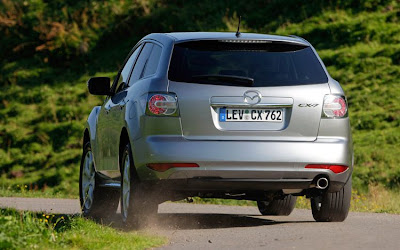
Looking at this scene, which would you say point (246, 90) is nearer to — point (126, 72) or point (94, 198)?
point (126, 72)

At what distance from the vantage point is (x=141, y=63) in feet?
35.7

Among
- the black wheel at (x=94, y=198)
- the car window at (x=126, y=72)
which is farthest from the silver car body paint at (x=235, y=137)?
the black wheel at (x=94, y=198)

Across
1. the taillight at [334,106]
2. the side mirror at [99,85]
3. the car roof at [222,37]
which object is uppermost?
the car roof at [222,37]

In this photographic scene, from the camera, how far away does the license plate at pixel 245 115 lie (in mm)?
9484

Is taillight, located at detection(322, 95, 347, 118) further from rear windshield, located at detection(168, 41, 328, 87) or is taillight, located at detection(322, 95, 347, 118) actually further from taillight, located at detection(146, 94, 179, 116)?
taillight, located at detection(146, 94, 179, 116)

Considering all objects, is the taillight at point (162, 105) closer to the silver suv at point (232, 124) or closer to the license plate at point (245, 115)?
the silver suv at point (232, 124)

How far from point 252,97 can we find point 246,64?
51cm

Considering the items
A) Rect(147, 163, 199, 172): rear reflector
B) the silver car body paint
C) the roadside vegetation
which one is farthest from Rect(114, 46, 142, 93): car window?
the roadside vegetation

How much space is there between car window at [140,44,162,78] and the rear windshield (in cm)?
33

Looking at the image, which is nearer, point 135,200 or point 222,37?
point 135,200

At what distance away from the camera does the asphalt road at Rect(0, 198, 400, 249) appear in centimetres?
889

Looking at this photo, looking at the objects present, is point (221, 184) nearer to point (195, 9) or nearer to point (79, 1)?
point (195, 9)

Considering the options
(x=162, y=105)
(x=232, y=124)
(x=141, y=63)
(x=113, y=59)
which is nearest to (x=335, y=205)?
(x=232, y=124)

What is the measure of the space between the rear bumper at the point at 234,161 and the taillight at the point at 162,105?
240 mm
